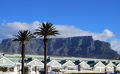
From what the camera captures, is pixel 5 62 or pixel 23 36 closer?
pixel 23 36

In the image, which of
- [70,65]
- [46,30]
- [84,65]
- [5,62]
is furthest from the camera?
[84,65]

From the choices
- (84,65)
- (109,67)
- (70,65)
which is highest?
(70,65)

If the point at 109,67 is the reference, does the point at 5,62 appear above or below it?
above

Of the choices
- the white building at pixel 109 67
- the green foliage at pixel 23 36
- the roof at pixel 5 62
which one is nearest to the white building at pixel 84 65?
the white building at pixel 109 67

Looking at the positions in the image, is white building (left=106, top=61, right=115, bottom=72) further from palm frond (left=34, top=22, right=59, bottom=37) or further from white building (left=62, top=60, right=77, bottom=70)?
palm frond (left=34, top=22, right=59, bottom=37)

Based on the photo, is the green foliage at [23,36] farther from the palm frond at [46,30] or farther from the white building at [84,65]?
the white building at [84,65]

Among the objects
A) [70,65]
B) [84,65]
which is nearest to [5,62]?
[70,65]

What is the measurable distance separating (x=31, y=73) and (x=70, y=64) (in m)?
76.5

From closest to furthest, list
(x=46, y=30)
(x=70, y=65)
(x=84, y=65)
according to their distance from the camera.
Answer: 1. (x=46, y=30)
2. (x=70, y=65)
3. (x=84, y=65)

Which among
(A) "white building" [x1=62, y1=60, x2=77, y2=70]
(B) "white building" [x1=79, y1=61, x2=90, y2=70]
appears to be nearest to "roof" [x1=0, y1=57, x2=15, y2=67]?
(A) "white building" [x1=62, y1=60, x2=77, y2=70]

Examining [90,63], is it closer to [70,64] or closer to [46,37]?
[70,64]

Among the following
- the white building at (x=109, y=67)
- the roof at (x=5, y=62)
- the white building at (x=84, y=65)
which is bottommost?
the white building at (x=109, y=67)

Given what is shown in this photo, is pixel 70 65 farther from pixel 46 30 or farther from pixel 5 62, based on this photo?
pixel 46 30

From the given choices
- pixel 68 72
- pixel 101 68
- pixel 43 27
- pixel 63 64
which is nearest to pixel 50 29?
pixel 43 27
